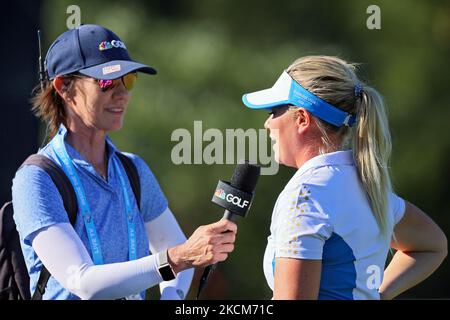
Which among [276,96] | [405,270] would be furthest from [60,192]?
[405,270]

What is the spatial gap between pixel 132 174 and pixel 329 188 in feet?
2.94

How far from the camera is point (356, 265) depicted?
6.89 feet

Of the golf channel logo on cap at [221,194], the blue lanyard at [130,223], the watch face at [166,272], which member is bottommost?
the watch face at [166,272]

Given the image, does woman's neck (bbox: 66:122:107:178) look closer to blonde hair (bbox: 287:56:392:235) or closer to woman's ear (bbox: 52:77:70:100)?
woman's ear (bbox: 52:77:70:100)

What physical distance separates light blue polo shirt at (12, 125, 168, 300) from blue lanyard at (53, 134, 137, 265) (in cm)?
1

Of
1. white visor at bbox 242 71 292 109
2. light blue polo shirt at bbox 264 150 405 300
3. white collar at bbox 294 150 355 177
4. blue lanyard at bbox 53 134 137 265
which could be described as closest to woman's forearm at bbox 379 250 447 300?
light blue polo shirt at bbox 264 150 405 300

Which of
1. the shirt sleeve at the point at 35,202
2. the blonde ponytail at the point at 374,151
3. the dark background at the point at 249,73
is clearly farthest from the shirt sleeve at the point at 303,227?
the dark background at the point at 249,73

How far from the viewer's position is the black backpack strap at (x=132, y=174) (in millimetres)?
2783

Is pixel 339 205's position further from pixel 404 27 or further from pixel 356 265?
pixel 404 27

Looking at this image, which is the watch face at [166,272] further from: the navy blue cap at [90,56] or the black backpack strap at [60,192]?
the navy blue cap at [90,56]

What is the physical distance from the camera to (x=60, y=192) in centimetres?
254

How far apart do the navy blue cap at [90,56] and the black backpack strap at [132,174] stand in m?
0.29

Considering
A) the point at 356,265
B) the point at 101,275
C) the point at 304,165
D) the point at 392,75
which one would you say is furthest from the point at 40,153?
the point at 392,75

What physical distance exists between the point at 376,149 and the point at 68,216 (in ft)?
3.06
